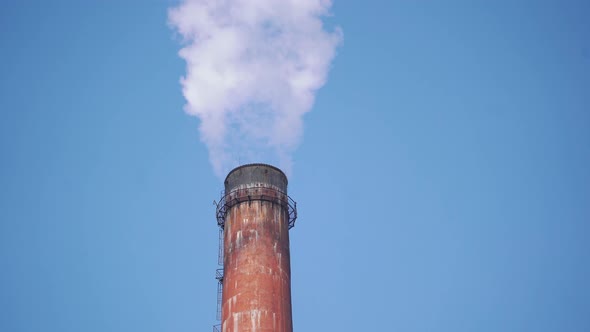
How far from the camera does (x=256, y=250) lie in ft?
113

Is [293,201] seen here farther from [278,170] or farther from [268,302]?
[268,302]

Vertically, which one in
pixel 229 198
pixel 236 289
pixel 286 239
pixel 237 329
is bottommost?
pixel 237 329

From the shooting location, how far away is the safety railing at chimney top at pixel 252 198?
36406mm

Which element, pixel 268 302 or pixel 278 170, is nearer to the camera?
pixel 268 302

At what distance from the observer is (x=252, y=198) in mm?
36312

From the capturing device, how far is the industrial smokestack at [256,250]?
32.9m

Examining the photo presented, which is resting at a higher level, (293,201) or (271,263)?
(293,201)

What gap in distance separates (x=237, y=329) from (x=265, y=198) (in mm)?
7542

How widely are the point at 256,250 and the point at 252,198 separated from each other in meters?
3.33

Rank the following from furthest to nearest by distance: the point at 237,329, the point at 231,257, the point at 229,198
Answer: the point at 229,198
the point at 231,257
the point at 237,329

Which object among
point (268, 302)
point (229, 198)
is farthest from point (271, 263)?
point (229, 198)

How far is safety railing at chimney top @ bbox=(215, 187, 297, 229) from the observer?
119 ft

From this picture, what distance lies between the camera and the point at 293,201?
38.1 m

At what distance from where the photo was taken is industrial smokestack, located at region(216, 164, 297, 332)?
32.9m
